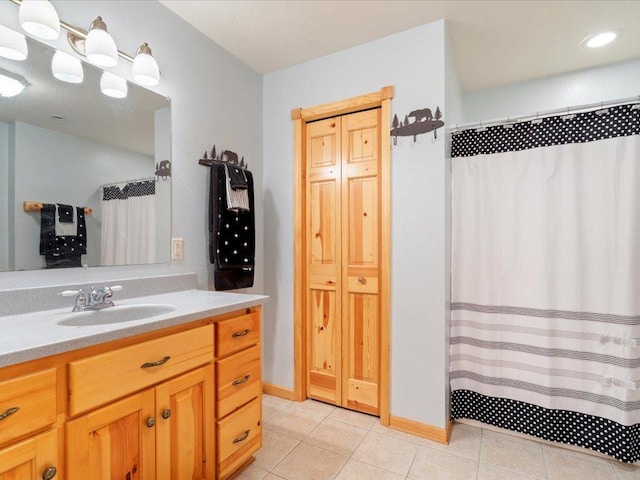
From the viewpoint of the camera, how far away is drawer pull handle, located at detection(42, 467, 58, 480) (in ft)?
2.84

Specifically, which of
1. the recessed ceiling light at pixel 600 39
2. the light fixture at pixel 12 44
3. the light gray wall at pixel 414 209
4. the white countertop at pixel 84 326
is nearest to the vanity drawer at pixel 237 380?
the white countertop at pixel 84 326

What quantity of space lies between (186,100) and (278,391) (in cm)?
208

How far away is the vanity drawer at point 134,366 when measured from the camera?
0.94 metres

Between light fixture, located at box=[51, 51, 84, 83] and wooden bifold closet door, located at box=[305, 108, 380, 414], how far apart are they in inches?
53.6

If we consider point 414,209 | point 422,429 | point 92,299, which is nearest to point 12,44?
point 92,299

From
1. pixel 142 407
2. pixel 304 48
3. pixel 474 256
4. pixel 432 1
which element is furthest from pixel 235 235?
pixel 432 1

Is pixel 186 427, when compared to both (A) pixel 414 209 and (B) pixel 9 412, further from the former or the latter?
(A) pixel 414 209

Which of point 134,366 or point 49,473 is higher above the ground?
point 134,366

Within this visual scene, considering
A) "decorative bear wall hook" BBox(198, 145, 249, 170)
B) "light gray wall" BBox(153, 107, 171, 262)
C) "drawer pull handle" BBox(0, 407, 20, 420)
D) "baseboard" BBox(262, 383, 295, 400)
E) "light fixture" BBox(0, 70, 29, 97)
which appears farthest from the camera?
"baseboard" BBox(262, 383, 295, 400)

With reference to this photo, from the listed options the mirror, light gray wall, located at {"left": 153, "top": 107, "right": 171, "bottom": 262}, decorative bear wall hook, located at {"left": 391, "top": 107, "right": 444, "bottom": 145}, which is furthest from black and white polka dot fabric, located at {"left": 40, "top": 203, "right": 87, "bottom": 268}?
decorative bear wall hook, located at {"left": 391, "top": 107, "right": 444, "bottom": 145}

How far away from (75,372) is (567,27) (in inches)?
115

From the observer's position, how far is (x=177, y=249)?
71.9 inches

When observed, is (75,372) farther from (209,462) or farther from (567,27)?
(567,27)

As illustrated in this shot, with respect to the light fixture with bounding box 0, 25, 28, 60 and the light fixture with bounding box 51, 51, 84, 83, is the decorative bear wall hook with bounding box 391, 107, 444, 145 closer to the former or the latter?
the light fixture with bounding box 51, 51, 84, 83
